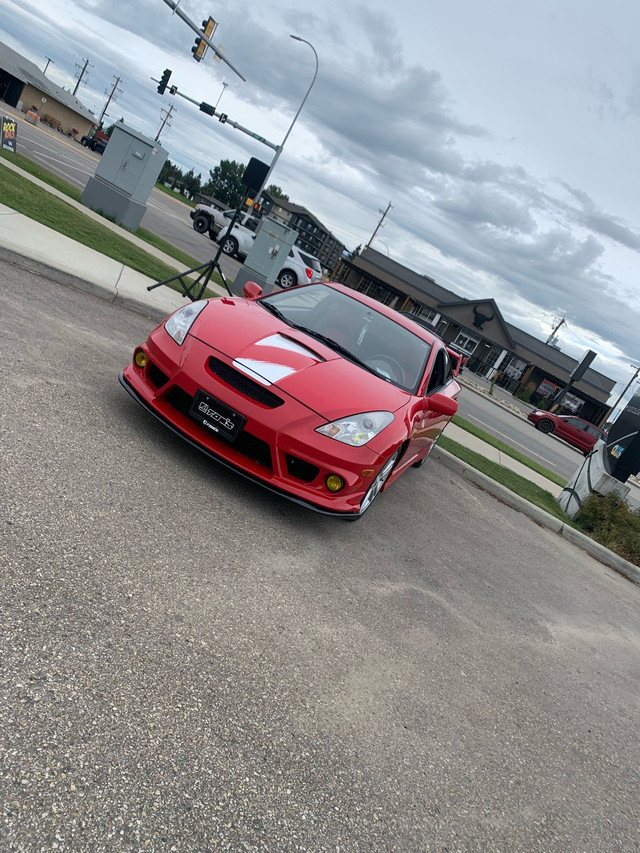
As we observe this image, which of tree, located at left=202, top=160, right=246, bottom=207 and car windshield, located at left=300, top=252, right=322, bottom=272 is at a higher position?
tree, located at left=202, top=160, right=246, bottom=207

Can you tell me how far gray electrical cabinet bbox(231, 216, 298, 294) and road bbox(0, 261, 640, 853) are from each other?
952cm

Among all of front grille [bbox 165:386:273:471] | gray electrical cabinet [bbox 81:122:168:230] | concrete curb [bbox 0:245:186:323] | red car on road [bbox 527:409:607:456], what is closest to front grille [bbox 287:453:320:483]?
front grille [bbox 165:386:273:471]

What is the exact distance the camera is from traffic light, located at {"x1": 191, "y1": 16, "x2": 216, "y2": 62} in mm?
20812

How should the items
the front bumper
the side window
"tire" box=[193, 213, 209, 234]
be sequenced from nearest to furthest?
1. the front bumper
2. the side window
3. "tire" box=[193, 213, 209, 234]

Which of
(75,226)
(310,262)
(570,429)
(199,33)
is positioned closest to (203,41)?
(199,33)

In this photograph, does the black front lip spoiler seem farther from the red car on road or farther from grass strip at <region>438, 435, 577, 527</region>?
the red car on road

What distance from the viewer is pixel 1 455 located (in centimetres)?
329

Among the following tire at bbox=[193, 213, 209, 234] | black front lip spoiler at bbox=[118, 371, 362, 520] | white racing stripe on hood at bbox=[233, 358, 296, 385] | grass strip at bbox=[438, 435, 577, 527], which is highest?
tire at bbox=[193, 213, 209, 234]

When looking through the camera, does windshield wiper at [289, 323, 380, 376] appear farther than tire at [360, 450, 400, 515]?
Yes

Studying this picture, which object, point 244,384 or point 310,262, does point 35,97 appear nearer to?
point 310,262

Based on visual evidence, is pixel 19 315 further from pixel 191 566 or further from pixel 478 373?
pixel 478 373

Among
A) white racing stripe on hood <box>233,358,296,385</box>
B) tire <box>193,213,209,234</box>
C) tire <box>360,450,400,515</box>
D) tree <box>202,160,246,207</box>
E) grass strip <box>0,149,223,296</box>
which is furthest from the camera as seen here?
tree <box>202,160,246,207</box>

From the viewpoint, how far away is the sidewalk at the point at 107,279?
285 inches

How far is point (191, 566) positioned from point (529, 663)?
2392 millimetres
